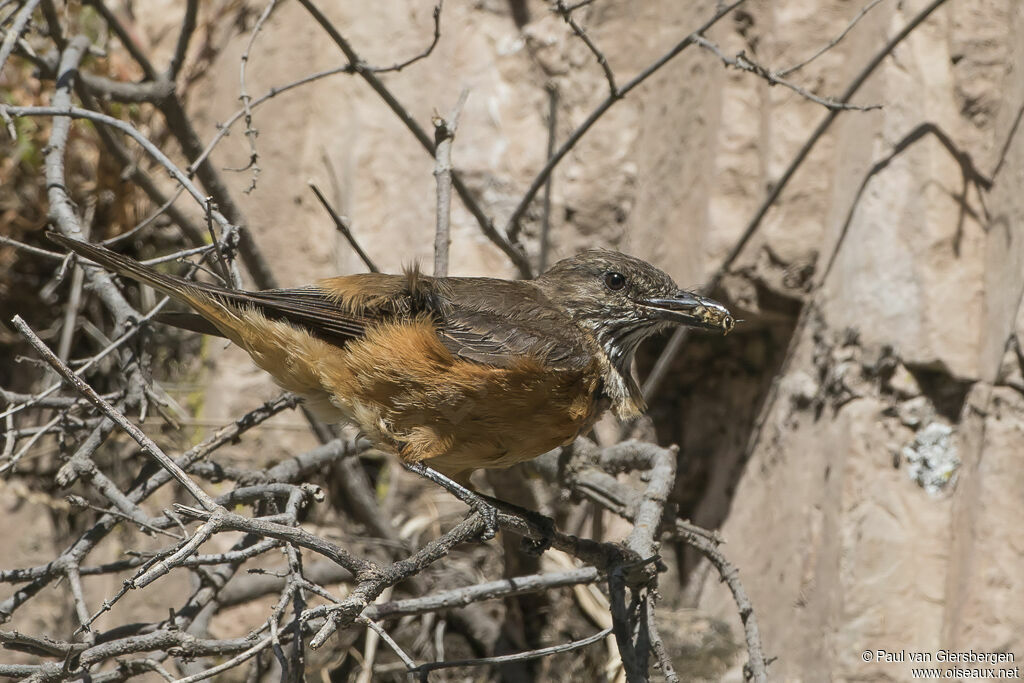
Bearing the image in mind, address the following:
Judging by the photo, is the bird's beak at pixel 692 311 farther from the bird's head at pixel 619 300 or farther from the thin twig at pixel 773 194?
the thin twig at pixel 773 194

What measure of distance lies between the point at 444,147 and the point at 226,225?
35.9 inches

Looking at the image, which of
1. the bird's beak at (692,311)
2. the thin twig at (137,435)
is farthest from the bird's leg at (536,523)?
the thin twig at (137,435)

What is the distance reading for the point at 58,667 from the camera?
8.22 ft

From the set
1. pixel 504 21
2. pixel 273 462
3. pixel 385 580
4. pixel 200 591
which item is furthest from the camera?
pixel 504 21

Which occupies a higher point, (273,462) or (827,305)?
(827,305)

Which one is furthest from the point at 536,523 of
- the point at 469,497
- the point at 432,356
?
the point at 432,356

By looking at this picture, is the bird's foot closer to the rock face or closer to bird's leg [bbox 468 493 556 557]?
bird's leg [bbox 468 493 556 557]

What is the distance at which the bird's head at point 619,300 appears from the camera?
3.80 m

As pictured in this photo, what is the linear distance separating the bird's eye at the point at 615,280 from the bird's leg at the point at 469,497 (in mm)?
989

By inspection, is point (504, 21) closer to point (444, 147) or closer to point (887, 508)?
point (444, 147)

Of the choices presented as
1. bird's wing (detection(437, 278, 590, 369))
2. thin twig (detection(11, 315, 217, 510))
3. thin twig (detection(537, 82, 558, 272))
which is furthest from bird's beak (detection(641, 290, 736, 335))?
thin twig (detection(11, 315, 217, 510))

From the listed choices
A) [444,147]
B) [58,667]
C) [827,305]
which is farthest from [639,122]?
[58,667]

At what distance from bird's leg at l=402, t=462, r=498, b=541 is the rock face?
64.7 inches

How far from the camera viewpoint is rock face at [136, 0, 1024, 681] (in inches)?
153
